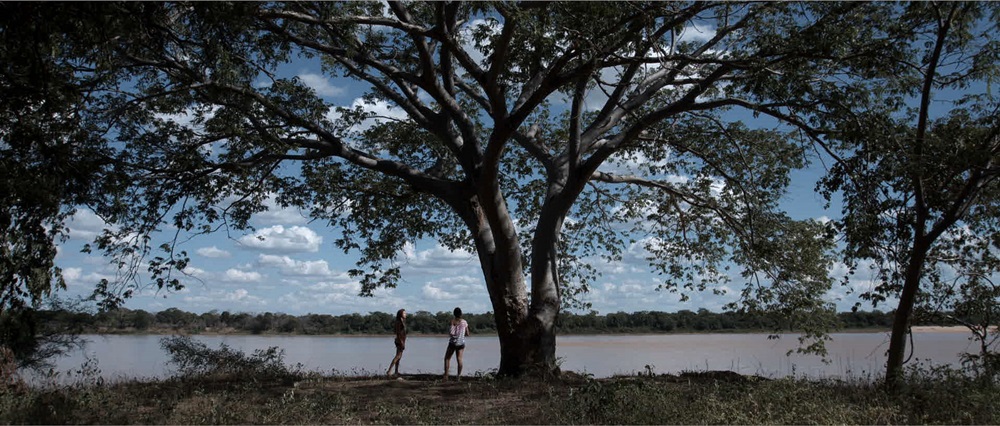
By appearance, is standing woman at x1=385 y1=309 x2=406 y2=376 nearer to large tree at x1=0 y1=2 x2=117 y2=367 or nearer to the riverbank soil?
the riverbank soil

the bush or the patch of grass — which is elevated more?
the bush

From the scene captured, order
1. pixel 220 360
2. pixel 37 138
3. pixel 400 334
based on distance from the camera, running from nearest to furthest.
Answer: pixel 37 138 → pixel 220 360 → pixel 400 334

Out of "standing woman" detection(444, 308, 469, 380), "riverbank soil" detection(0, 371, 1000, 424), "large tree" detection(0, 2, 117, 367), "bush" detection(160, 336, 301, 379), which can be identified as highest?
"large tree" detection(0, 2, 117, 367)

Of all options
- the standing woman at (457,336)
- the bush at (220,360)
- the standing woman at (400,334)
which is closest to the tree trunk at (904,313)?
the standing woman at (457,336)

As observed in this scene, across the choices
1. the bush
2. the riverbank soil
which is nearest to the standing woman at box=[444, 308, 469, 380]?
the riverbank soil

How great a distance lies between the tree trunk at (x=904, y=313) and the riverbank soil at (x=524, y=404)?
0.79ft

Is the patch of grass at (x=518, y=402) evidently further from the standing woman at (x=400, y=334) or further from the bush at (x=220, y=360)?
the standing woman at (x=400, y=334)

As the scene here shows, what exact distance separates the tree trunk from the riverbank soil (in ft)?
0.79

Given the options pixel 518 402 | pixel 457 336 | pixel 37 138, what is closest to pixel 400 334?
pixel 457 336

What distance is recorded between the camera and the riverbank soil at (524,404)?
7672mm

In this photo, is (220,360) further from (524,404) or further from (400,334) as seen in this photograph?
(524,404)

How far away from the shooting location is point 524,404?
9.02 metres

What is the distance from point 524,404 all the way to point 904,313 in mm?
5214

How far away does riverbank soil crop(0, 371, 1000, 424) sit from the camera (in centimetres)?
767
